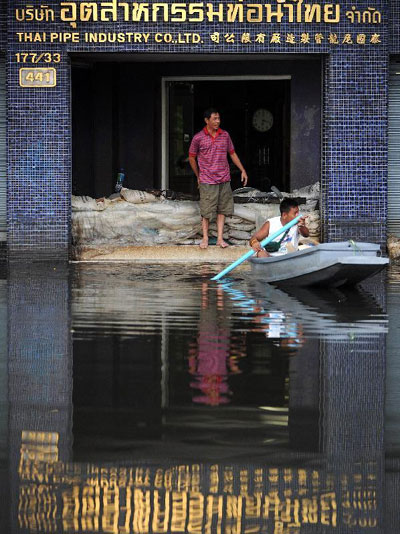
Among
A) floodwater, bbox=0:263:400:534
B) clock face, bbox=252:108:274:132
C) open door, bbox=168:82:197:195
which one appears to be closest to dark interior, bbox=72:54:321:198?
open door, bbox=168:82:197:195

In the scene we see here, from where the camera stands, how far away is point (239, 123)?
23.4m

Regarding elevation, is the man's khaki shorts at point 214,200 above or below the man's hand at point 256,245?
above

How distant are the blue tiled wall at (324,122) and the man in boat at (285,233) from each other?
275 cm

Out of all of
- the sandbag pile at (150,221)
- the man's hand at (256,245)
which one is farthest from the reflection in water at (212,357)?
the sandbag pile at (150,221)

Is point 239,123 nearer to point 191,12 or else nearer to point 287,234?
point 191,12

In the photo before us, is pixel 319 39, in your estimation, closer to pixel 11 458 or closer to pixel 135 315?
pixel 135 315

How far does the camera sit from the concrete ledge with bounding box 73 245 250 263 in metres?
17.2

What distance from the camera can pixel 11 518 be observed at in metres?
4.52

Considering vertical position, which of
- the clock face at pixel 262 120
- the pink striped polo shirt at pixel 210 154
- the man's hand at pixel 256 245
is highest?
the clock face at pixel 262 120

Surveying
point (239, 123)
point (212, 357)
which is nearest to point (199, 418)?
point (212, 357)

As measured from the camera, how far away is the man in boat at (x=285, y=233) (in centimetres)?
1413

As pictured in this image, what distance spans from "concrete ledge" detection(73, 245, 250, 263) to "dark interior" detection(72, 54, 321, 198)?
316cm

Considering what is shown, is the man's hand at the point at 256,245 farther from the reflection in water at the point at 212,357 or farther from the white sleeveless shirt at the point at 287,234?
the reflection in water at the point at 212,357

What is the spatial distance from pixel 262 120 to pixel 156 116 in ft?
9.70
